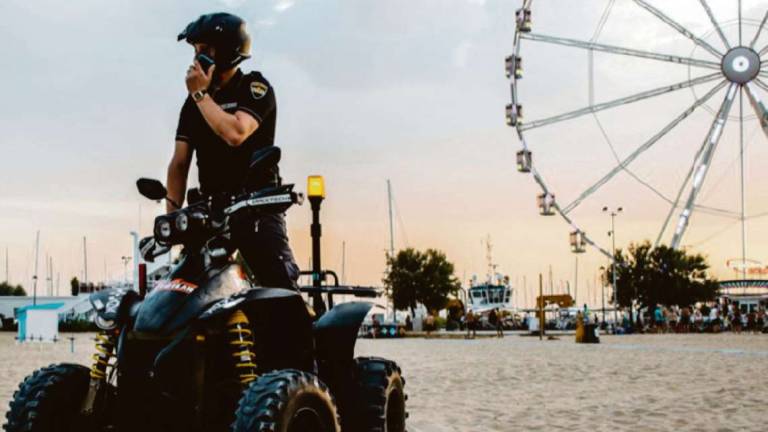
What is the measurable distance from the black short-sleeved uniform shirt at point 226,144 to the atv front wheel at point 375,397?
112 centimetres

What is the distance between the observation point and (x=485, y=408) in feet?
38.0

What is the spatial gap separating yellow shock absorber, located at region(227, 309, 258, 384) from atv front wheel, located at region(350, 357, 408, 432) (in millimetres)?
946

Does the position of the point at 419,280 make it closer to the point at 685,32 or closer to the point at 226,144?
the point at 685,32

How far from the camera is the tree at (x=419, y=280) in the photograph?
10412 cm

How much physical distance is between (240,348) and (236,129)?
2.77 ft

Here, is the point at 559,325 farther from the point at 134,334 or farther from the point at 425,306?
the point at 134,334

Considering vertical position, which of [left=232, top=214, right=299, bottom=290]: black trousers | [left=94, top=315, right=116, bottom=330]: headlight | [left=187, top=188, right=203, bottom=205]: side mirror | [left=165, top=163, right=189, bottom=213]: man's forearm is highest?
[left=165, top=163, right=189, bottom=213]: man's forearm

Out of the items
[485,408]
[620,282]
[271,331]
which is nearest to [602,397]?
[485,408]

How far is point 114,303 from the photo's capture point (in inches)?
153

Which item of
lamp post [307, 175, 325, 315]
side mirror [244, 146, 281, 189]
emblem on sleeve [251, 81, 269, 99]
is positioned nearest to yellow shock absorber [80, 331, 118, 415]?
side mirror [244, 146, 281, 189]

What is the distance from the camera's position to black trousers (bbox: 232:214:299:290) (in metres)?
4.05

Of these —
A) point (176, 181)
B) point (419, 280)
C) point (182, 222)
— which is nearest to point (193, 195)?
point (176, 181)

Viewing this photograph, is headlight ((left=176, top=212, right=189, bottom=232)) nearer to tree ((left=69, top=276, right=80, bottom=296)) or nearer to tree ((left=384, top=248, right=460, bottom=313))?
tree ((left=384, top=248, right=460, bottom=313))

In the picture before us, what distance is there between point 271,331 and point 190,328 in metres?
0.56
